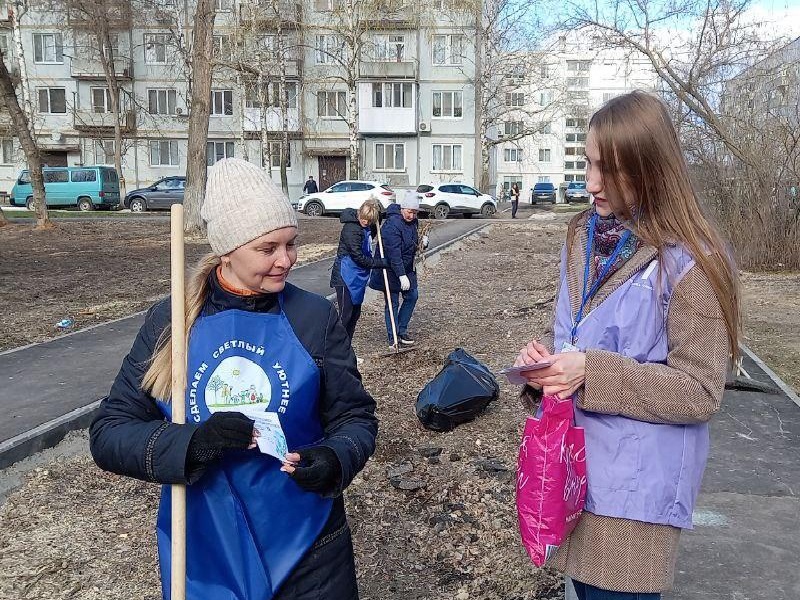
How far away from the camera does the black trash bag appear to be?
5.70 meters

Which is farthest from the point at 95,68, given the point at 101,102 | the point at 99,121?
the point at 99,121

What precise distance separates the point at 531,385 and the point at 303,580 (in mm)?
777

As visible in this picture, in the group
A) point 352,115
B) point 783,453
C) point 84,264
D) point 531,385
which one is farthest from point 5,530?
point 352,115

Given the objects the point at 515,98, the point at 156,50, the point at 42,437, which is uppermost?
the point at 156,50

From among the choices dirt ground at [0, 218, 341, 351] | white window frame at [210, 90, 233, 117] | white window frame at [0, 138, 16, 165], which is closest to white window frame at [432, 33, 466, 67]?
white window frame at [210, 90, 233, 117]

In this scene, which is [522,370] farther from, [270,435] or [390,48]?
[390,48]

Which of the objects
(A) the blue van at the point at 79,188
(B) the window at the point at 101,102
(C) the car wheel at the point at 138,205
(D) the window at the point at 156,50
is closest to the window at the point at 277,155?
(D) the window at the point at 156,50

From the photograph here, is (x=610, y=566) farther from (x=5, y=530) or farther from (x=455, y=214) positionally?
(x=455, y=214)

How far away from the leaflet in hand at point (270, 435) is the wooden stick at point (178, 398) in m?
0.19

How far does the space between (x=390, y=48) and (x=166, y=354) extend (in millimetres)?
46206

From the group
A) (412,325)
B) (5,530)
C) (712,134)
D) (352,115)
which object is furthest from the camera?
(352,115)

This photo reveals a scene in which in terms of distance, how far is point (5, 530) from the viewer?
4.21 m

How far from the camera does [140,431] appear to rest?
1.96m

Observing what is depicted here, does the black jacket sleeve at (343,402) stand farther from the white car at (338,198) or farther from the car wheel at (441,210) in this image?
the car wheel at (441,210)
